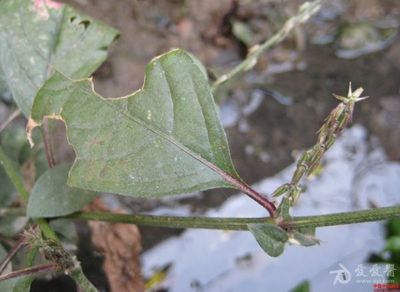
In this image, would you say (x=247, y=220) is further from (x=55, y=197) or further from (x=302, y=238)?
(x=55, y=197)

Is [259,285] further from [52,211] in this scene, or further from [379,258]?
[52,211]

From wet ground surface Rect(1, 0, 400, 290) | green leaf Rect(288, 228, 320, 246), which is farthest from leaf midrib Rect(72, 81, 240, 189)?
wet ground surface Rect(1, 0, 400, 290)

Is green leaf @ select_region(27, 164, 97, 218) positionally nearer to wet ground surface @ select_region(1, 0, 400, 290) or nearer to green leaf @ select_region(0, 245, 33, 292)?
green leaf @ select_region(0, 245, 33, 292)

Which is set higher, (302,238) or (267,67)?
(267,67)

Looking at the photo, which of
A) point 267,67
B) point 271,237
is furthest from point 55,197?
point 267,67

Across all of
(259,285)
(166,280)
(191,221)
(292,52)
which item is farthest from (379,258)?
(191,221)
